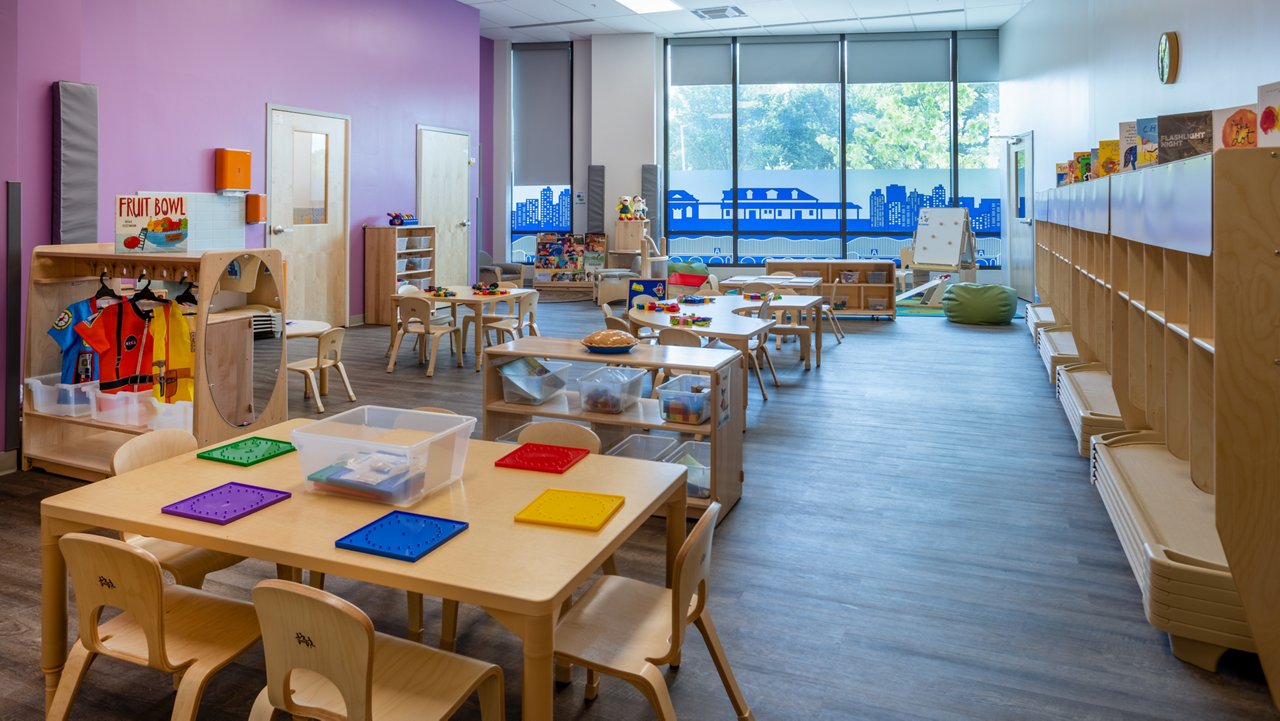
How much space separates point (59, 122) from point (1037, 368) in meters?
8.14

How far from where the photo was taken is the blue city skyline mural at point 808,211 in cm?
1496

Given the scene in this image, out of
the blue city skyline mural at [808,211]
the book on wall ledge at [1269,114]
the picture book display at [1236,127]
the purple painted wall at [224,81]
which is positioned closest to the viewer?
the book on wall ledge at [1269,114]

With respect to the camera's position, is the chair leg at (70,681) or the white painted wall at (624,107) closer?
the chair leg at (70,681)

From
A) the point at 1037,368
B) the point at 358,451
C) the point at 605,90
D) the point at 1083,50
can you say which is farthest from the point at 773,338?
the point at 358,451

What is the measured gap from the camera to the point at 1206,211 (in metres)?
2.62

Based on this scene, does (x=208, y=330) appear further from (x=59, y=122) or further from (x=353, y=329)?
(x=353, y=329)

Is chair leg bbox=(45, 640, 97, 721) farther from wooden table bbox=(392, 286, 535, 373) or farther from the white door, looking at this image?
the white door

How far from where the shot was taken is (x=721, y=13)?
532 inches

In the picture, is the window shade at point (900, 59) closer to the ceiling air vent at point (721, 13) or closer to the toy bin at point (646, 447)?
the ceiling air vent at point (721, 13)

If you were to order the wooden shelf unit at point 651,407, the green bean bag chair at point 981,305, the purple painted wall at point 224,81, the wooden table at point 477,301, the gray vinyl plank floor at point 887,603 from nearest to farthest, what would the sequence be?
1. the gray vinyl plank floor at point 887,603
2. the wooden shelf unit at point 651,407
3. the purple painted wall at point 224,81
4. the wooden table at point 477,301
5. the green bean bag chair at point 981,305

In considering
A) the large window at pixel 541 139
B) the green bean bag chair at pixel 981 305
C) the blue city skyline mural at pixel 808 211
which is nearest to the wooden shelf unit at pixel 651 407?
the green bean bag chair at pixel 981 305

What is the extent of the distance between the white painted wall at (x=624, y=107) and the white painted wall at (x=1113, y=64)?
564 centimetres

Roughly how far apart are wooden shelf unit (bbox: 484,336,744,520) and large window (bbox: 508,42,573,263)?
11567mm

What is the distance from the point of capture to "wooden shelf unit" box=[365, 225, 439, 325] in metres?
11.1
